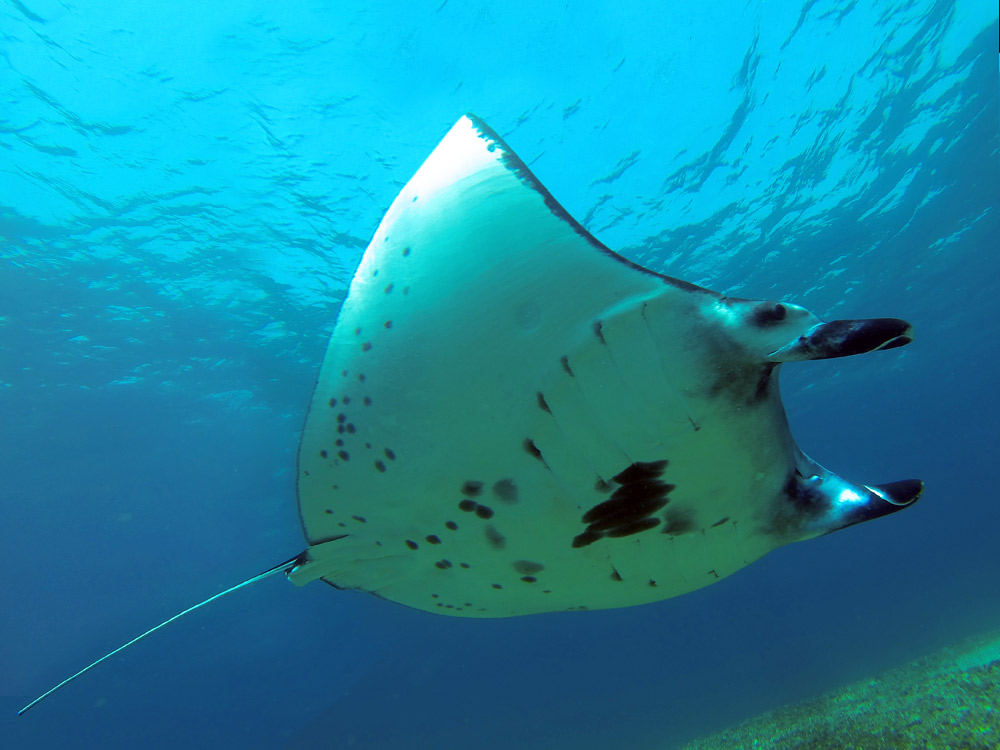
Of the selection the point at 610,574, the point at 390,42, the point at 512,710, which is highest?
the point at 390,42

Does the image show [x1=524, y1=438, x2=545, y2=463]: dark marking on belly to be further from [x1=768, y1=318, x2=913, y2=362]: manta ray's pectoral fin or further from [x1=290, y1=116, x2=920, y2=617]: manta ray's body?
[x1=768, y1=318, x2=913, y2=362]: manta ray's pectoral fin

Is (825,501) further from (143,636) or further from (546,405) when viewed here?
(143,636)

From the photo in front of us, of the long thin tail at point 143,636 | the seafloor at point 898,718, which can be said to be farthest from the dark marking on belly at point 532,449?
the seafloor at point 898,718

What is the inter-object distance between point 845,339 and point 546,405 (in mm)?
945

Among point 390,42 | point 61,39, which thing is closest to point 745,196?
point 390,42

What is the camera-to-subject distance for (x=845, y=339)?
1.51 meters

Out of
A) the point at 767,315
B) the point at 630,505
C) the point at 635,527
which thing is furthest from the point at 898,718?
the point at 767,315

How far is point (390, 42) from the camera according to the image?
862 cm

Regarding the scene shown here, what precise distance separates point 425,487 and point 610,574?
935mm

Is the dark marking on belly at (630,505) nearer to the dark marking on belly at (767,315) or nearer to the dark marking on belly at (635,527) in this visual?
the dark marking on belly at (635,527)

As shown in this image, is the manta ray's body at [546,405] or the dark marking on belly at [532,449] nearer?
the manta ray's body at [546,405]

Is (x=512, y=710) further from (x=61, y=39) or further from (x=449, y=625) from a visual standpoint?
(x=61, y=39)

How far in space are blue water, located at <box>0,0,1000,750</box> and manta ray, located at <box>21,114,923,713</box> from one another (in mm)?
8381

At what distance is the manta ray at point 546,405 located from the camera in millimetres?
1676
